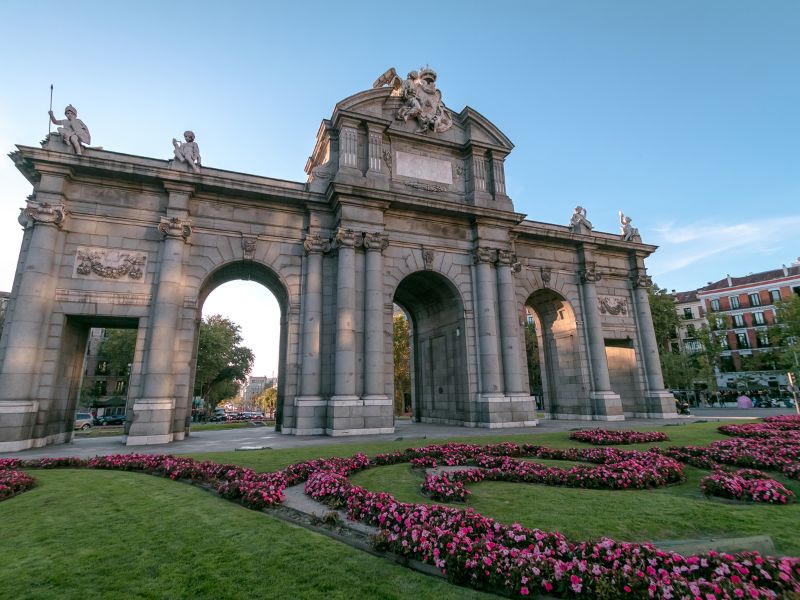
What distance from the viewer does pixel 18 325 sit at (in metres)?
15.8

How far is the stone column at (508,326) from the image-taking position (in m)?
22.0

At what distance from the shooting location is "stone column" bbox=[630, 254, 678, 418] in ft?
87.5

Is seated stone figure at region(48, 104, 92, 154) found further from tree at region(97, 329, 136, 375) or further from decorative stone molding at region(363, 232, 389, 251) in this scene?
tree at region(97, 329, 136, 375)

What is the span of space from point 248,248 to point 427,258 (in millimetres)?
9263

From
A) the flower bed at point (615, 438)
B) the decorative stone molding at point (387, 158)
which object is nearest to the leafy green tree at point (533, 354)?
the decorative stone molding at point (387, 158)

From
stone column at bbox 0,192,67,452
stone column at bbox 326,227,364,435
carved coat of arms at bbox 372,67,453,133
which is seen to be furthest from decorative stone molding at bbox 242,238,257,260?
carved coat of arms at bbox 372,67,453,133

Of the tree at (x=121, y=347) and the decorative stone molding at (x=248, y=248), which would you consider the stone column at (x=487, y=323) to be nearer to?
the decorative stone molding at (x=248, y=248)

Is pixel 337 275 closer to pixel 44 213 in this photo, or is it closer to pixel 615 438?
pixel 44 213

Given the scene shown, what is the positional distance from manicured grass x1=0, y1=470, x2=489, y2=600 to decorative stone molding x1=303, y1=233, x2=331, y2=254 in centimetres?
Result: 1483

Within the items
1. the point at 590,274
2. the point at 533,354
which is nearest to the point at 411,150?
the point at 590,274

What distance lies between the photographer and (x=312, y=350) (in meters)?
19.6

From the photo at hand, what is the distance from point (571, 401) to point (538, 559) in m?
25.0

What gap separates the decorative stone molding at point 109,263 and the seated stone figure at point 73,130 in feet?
14.8

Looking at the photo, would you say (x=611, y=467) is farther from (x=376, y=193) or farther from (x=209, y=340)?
(x=209, y=340)
